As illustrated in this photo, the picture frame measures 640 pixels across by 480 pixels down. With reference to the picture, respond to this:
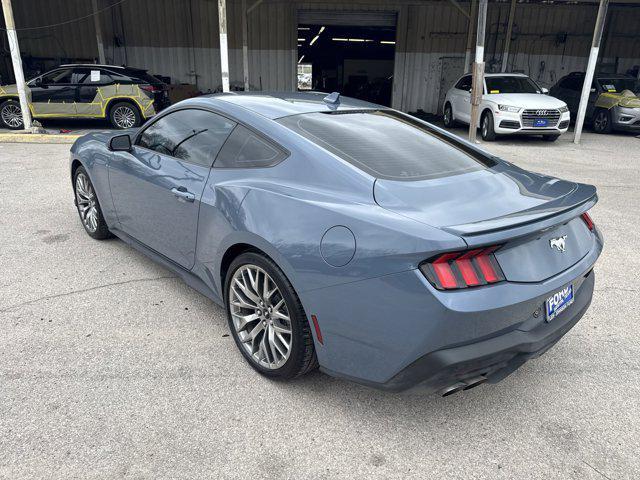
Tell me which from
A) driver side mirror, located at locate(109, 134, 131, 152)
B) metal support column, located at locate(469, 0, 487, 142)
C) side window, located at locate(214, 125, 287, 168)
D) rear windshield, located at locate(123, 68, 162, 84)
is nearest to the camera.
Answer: side window, located at locate(214, 125, 287, 168)

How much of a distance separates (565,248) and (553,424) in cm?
87

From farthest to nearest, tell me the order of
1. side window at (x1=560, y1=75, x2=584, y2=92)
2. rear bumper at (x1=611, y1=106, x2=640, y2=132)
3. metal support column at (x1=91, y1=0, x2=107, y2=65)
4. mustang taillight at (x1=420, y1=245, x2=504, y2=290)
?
metal support column at (x1=91, y1=0, x2=107, y2=65) → side window at (x1=560, y1=75, x2=584, y2=92) → rear bumper at (x1=611, y1=106, x2=640, y2=132) → mustang taillight at (x1=420, y1=245, x2=504, y2=290)

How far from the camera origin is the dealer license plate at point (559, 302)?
2.19 meters

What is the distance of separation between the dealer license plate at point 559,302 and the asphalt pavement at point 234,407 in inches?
22.1

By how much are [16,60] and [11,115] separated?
162 cm

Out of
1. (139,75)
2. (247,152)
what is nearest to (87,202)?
(247,152)

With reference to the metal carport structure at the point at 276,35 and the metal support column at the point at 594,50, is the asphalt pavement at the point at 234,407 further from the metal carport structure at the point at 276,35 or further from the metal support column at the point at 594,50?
the metal carport structure at the point at 276,35

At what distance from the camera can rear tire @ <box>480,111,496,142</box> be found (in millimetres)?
11627

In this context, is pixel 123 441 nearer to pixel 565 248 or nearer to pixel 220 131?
pixel 220 131

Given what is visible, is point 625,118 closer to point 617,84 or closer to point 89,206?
point 617,84

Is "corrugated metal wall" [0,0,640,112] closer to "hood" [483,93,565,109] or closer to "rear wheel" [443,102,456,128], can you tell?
"rear wheel" [443,102,456,128]

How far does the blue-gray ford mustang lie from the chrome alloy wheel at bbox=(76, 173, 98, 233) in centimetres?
133


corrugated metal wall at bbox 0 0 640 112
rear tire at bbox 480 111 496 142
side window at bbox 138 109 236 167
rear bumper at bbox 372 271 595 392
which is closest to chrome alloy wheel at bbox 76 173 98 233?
side window at bbox 138 109 236 167

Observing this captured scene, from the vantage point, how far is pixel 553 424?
2.35 metres
